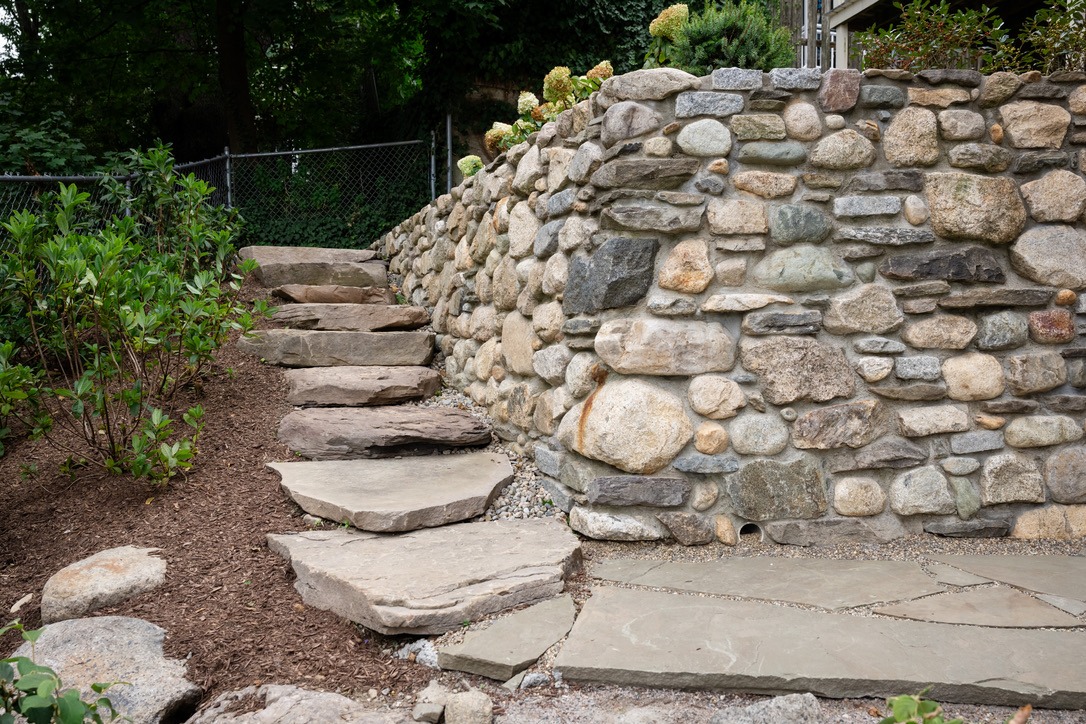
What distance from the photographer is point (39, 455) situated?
145 inches

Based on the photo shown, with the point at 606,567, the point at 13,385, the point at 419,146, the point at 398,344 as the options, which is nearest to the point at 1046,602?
the point at 606,567

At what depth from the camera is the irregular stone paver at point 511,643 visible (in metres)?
2.15

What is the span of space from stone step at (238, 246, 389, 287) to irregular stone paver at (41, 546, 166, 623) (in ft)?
10.8

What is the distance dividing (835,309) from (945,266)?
47 cm

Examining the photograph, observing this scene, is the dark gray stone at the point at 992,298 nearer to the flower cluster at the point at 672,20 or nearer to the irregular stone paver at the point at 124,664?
the flower cluster at the point at 672,20

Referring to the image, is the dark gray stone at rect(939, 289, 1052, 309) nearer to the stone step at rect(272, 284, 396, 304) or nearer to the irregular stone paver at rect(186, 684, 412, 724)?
the irregular stone paver at rect(186, 684, 412, 724)

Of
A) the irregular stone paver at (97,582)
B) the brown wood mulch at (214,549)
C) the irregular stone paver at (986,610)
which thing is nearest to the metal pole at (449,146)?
the brown wood mulch at (214,549)

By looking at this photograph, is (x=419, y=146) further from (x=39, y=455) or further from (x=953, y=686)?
(x=953, y=686)

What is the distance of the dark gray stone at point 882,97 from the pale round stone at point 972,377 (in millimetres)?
1024

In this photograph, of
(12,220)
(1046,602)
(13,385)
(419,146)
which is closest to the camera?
(1046,602)

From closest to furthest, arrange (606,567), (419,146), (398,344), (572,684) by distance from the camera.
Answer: (572,684) → (606,567) → (398,344) → (419,146)

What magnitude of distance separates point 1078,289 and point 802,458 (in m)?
1.32

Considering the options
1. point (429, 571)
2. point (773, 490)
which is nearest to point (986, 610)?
point (773, 490)

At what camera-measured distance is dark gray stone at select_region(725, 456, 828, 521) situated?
3.02 m
